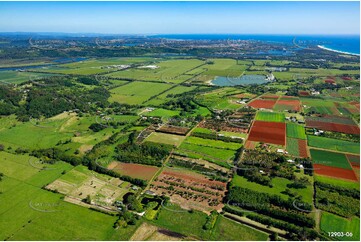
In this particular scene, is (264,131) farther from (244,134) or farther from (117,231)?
(117,231)

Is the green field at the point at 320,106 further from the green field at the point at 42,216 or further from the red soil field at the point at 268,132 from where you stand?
the green field at the point at 42,216

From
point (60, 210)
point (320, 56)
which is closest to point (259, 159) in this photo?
point (60, 210)

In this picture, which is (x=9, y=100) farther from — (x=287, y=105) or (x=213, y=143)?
(x=287, y=105)

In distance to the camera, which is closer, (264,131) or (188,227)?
(188,227)

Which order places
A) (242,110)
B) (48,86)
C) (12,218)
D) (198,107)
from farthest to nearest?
(48,86), (198,107), (242,110), (12,218)

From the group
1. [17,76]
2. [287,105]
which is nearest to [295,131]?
[287,105]

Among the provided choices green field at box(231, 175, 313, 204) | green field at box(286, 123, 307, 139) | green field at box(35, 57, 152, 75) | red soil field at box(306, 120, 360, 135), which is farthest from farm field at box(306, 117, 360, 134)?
green field at box(35, 57, 152, 75)

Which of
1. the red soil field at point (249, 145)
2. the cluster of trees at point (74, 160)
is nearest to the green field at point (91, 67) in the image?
the cluster of trees at point (74, 160)
